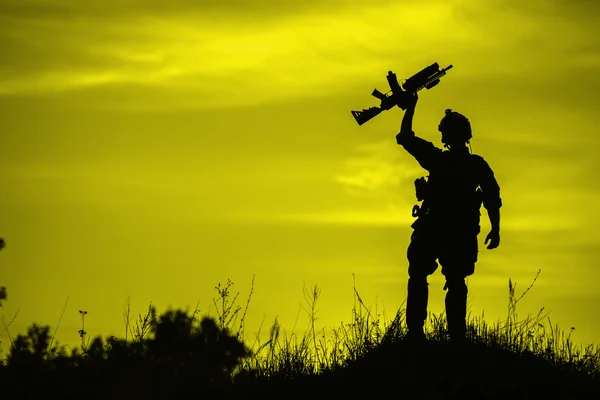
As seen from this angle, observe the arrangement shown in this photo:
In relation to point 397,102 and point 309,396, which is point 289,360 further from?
point 397,102

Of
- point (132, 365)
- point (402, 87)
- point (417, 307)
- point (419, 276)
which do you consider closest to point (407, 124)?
point (402, 87)

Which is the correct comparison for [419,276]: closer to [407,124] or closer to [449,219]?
[449,219]

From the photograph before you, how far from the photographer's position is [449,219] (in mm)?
13516

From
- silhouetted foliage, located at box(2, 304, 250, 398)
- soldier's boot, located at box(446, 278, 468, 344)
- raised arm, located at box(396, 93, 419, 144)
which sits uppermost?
raised arm, located at box(396, 93, 419, 144)

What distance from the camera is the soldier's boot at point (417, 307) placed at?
13.4 metres

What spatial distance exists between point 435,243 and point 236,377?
118 inches

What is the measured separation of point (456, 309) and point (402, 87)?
2.89 m

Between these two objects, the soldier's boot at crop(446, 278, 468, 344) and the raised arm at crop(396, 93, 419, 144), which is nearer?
the soldier's boot at crop(446, 278, 468, 344)

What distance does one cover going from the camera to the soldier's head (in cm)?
1362

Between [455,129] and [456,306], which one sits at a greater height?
[455,129]

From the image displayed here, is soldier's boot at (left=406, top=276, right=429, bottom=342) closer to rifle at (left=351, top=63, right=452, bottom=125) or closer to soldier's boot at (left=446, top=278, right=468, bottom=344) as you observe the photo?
soldier's boot at (left=446, top=278, right=468, bottom=344)

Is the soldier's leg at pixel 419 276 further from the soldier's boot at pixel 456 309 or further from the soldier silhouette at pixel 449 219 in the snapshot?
the soldier's boot at pixel 456 309

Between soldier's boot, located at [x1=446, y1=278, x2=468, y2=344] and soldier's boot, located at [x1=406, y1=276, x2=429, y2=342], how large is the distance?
30 cm

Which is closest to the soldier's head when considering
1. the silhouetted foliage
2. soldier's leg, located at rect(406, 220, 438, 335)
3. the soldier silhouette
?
the soldier silhouette
